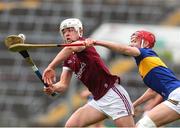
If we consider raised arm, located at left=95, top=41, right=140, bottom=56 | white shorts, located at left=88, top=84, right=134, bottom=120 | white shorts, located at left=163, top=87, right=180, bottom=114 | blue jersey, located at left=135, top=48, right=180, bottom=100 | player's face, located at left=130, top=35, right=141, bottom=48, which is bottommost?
white shorts, located at left=88, top=84, right=134, bottom=120

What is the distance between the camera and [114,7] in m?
20.8

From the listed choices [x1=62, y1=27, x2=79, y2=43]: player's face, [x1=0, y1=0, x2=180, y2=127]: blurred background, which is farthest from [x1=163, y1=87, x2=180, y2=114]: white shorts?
[x1=0, y1=0, x2=180, y2=127]: blurred background

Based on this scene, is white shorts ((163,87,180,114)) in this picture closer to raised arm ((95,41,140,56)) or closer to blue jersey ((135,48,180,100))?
blue jersey ((135,48,180,100))

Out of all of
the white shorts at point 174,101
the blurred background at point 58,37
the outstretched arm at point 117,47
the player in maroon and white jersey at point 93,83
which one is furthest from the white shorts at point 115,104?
the blurred background at point 58,37

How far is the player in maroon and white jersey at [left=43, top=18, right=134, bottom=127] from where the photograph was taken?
8680 mm

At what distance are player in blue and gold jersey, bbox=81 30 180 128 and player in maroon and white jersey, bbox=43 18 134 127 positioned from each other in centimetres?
36

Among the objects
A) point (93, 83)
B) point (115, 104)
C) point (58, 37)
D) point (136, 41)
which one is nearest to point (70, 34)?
→ point (93, 83)

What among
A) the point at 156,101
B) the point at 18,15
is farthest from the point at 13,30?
the point at 156,101

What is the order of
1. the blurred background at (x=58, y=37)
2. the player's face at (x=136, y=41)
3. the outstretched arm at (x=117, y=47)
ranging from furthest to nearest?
the blurred background at (x=58, y=37), the player's face at (x=136, y=41), the outstretched arm at (x=117, y=47)

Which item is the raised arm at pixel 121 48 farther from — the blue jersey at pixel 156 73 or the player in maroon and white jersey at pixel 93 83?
the player in maroon and white jersey at pixel 93 83

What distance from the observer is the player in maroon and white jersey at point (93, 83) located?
8.68 metres

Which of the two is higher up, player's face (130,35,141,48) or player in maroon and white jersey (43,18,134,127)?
player's face (130,35,141,48)

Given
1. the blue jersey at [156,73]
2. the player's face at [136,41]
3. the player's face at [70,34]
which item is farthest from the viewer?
the player's face at [136,41]

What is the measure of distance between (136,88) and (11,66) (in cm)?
345
